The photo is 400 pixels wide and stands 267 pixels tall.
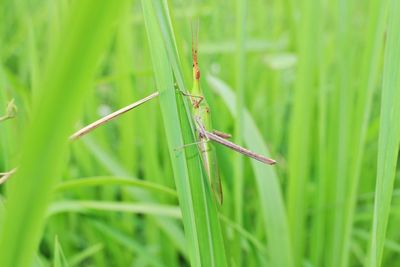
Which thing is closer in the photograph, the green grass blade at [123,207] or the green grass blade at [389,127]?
the green grass blade at [389,127]

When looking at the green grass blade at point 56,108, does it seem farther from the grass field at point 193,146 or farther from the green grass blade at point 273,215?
the green grass blade at point 273,215

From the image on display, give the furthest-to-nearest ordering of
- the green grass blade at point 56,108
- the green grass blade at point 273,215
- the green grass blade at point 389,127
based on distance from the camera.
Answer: the green grass blade at point 273,215 → the green grass blade at point 389,127 → the green grass blade at point 56,108

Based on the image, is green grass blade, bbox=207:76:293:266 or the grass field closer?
the grass field

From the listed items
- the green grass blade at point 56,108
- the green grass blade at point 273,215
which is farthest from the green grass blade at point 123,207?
the green grass blade at point 56,108

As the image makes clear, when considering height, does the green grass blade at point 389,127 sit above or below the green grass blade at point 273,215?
above

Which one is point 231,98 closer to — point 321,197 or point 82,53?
point 321,197

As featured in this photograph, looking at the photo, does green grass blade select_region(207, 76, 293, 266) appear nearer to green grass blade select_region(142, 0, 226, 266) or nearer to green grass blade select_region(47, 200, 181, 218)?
green grass blade select_region(47, 200, 181, 218)

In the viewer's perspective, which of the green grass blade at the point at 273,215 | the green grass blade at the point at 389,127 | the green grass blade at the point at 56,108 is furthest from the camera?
the green grass blade at the point at 273,215

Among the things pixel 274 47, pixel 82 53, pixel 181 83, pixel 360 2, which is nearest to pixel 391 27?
pixel 181 83

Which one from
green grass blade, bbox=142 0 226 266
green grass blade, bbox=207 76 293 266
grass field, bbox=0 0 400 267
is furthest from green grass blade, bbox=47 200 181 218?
green grass blade, bbox=142 0 226 266
